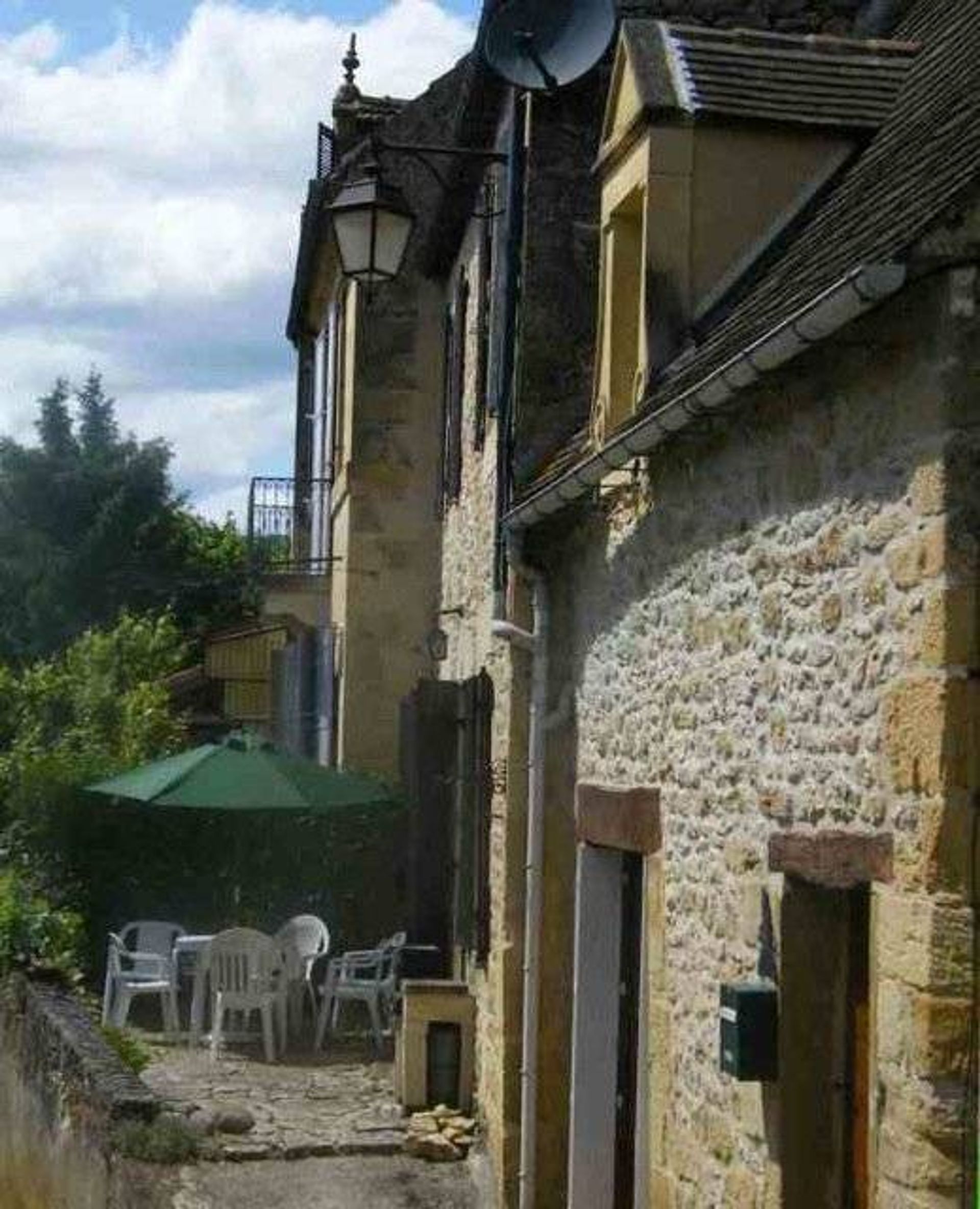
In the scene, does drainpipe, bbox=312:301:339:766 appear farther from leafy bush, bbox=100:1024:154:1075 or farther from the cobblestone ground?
leafy bush, bbox=100:1024:154:1075

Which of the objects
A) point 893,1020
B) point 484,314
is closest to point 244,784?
point 484,314

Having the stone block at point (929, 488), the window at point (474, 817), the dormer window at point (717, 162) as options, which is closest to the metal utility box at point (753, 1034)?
the stone block at point (929, 488)

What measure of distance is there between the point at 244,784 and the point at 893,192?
28.7ft

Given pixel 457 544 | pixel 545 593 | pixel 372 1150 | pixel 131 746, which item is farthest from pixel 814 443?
pixel 131 746

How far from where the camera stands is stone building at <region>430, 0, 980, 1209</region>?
533 centimetres

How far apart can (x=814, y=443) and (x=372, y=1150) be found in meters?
6.12

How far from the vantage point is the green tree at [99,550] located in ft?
138

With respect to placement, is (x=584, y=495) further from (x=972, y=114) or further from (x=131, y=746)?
(x=131, y=746)

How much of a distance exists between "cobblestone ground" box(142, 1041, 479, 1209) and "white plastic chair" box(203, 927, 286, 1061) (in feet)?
0.70

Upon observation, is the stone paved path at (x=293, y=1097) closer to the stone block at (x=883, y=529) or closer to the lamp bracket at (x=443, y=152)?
the lamp bracket at (x=443, y=152)

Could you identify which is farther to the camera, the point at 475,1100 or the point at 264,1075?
the point at 264,1075

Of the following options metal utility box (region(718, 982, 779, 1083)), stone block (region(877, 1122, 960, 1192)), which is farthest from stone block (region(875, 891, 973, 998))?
metal utility box (region(718, 982, 779, 1083))

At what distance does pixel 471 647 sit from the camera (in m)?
12.7

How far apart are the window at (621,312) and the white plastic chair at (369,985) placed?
5.64 m
